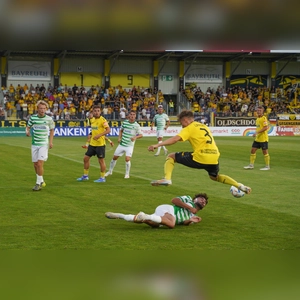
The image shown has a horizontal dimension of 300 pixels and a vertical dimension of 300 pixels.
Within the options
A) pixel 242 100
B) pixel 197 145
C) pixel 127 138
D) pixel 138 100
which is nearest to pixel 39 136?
pixel 127 138

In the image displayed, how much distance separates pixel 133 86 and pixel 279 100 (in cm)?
1643

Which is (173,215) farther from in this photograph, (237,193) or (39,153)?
(39,153)

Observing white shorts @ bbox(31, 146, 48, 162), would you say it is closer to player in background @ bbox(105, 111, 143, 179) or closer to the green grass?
the green grass

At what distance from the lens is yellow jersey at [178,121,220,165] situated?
32.1 ft

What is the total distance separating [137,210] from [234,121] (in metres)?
42.8

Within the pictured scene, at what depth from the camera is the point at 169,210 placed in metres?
8.82

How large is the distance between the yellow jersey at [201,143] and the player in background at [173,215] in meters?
1.23

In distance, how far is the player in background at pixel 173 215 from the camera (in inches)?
334

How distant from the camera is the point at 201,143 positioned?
391 inches

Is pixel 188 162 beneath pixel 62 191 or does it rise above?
above

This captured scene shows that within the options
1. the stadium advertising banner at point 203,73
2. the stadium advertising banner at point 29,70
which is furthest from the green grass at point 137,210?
the stadium advertising banner at point 203,73
